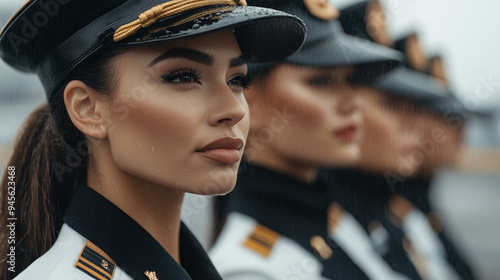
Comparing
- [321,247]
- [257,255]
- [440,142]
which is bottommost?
[440,142]

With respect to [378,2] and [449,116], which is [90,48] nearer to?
[378,2]

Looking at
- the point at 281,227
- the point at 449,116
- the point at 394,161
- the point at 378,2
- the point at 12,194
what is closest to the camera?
the point at 12,194

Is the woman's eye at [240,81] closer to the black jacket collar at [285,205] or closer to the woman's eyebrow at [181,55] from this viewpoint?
the woman's eyebrow at [181,55]

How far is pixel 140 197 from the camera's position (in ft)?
5.41

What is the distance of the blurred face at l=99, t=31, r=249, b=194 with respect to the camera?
153cm

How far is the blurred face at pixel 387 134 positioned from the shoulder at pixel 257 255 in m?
1.24

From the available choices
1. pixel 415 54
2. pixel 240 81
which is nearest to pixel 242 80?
pixel 240 81

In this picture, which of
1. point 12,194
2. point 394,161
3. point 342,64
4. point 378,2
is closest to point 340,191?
point 394,161

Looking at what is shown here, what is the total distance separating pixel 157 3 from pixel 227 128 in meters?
0.32

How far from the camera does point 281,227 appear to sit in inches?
97.1

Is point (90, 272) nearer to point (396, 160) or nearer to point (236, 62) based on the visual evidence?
point (236, 62)

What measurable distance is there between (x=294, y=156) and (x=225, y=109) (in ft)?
3.36

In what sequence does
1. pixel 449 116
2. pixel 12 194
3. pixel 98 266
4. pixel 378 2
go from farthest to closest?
pixel 449 116
pixel 378 2
pixel 12 194
pixel 98 266

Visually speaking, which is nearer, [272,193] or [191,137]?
[191,137]
